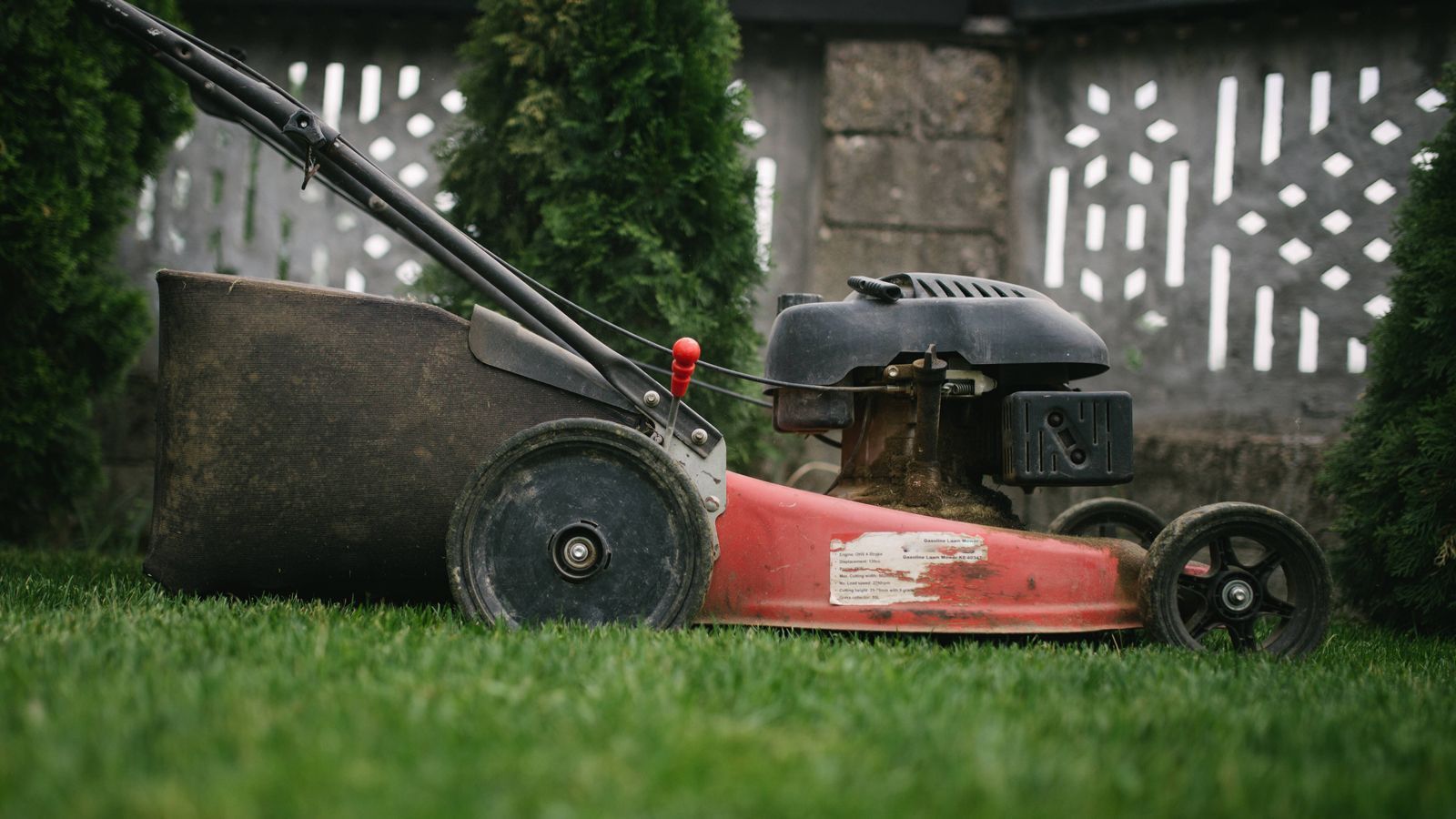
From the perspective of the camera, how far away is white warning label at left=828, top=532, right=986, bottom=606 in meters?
2.57

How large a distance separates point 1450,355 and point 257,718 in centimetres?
358

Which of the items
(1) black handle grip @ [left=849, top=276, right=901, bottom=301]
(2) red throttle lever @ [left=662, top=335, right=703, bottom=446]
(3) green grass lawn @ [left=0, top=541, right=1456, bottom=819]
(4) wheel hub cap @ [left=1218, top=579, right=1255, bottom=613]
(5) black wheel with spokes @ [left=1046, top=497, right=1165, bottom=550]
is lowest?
(3) green grass lawn @ [left=0, top=541, right=1456, bottom=819]

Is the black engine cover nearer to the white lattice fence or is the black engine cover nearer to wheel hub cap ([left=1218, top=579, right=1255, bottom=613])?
wheel hub cap ([left=1218, top=579, right=1255, bottom=613])

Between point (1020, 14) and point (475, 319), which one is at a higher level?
point (1020, 14)

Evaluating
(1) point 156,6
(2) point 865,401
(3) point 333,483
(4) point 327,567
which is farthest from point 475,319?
(1) point 156,6

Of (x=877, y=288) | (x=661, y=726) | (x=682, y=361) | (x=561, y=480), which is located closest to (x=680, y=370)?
(x=682, y=361)

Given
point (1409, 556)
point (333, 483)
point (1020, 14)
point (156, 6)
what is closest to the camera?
point (333, 483)

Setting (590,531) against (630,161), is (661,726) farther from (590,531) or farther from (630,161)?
(630,161)

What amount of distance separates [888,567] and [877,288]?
677 mm

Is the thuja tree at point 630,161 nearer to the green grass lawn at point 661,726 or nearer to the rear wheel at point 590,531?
the rear wheel at point 590,531

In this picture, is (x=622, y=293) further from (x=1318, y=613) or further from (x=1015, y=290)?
(x=1318, y=613)

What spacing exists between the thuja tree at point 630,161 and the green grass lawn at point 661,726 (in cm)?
180

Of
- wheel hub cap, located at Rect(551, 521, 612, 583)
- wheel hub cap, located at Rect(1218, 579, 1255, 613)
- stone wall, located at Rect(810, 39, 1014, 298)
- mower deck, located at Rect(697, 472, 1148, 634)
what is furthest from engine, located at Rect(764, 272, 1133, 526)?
stone wall, located at Rect(810, 39, 1014, 298)

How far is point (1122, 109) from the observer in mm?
5043
